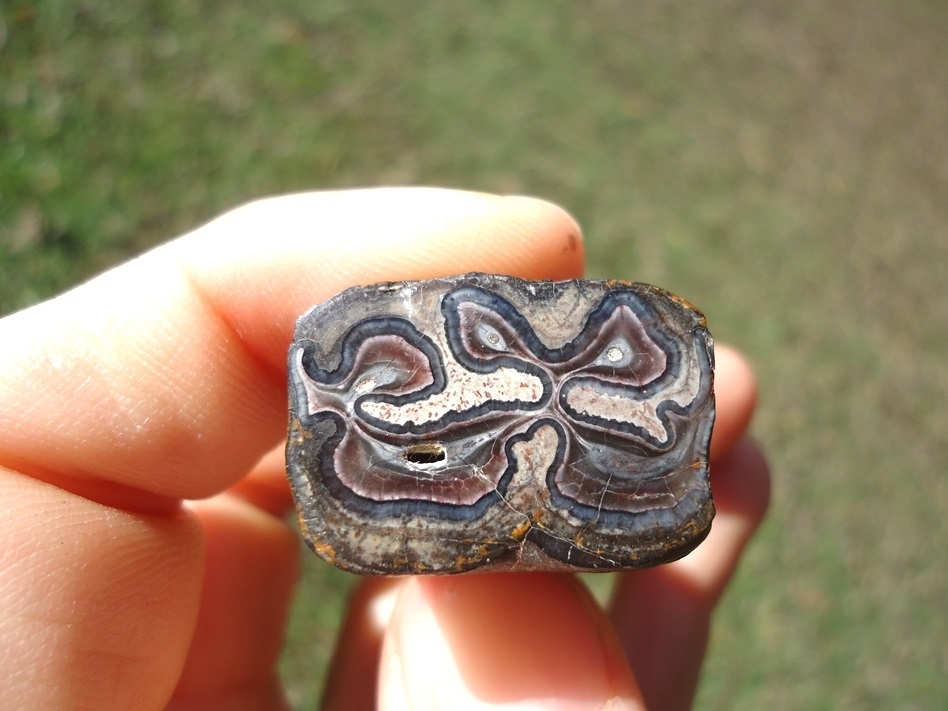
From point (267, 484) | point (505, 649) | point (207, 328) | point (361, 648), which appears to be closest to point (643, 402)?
point (505, 649)

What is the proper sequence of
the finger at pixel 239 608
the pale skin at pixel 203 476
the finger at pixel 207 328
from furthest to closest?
the finger at pixel 239 608 < the finger at pixel 207 328 < the pale skin at pixel 203 476

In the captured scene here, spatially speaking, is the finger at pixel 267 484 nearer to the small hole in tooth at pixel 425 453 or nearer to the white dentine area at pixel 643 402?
the small hole in tooth at pixel 425 453

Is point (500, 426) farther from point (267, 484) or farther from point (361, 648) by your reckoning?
point (267, 484)

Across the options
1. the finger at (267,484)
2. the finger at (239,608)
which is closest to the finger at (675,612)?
the finger at (239,608)

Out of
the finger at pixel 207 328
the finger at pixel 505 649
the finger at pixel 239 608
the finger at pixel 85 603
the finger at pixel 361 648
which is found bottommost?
the finger at pixel 361 648

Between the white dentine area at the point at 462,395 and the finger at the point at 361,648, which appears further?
the finger at the point at 361,648

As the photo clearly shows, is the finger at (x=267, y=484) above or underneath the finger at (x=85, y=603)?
underneath

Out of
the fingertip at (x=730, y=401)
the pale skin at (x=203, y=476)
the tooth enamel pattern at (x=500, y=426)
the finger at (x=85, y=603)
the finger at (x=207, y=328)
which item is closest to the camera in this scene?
the tooth enamel pattern at (x=500, y=426)
